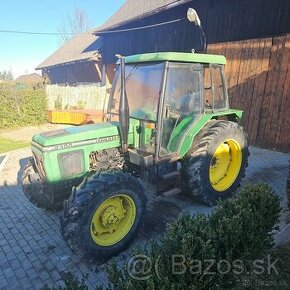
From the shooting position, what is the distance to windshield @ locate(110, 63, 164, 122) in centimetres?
411

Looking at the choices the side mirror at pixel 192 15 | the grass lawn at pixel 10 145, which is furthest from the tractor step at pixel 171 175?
the grass lawn at pixel 10 145

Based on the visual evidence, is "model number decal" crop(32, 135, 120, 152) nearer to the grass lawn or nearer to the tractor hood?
the tractor hood

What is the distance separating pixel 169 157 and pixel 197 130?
2.08 ft

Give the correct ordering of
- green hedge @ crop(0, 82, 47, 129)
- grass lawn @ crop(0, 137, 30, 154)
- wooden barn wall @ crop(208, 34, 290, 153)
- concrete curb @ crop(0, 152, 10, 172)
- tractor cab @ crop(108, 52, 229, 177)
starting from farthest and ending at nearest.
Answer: green hedge @ crop(0, 82, 47, 129) < grass lawn @ crop(0, 137, 30, 154) < wooden barn wall @ crop(208, 34, 290, 153) < concrete curb @ crop(0, 152, 10, 172) < tractor cab @ crop(108, 52, 229, 177)

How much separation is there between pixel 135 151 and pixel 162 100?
90 centimetres

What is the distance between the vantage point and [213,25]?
941 cm

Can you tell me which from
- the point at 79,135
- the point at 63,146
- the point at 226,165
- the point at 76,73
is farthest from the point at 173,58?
the point at 76,73

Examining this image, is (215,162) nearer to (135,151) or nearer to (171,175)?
(171,175)

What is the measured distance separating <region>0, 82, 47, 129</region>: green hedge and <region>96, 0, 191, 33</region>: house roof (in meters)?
5.06

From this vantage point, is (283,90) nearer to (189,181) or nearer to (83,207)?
(189,181)

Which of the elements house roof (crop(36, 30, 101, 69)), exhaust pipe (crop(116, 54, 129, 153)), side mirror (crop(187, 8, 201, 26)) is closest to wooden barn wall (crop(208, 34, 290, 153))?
side mirror (crop(187, 8, 201, 26))

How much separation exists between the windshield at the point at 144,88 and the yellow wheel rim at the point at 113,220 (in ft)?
4.26

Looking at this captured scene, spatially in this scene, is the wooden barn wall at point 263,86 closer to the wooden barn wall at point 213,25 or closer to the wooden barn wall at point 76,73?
the wooden barn wall at point 213,25

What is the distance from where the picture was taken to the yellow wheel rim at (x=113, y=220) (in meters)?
3.55
